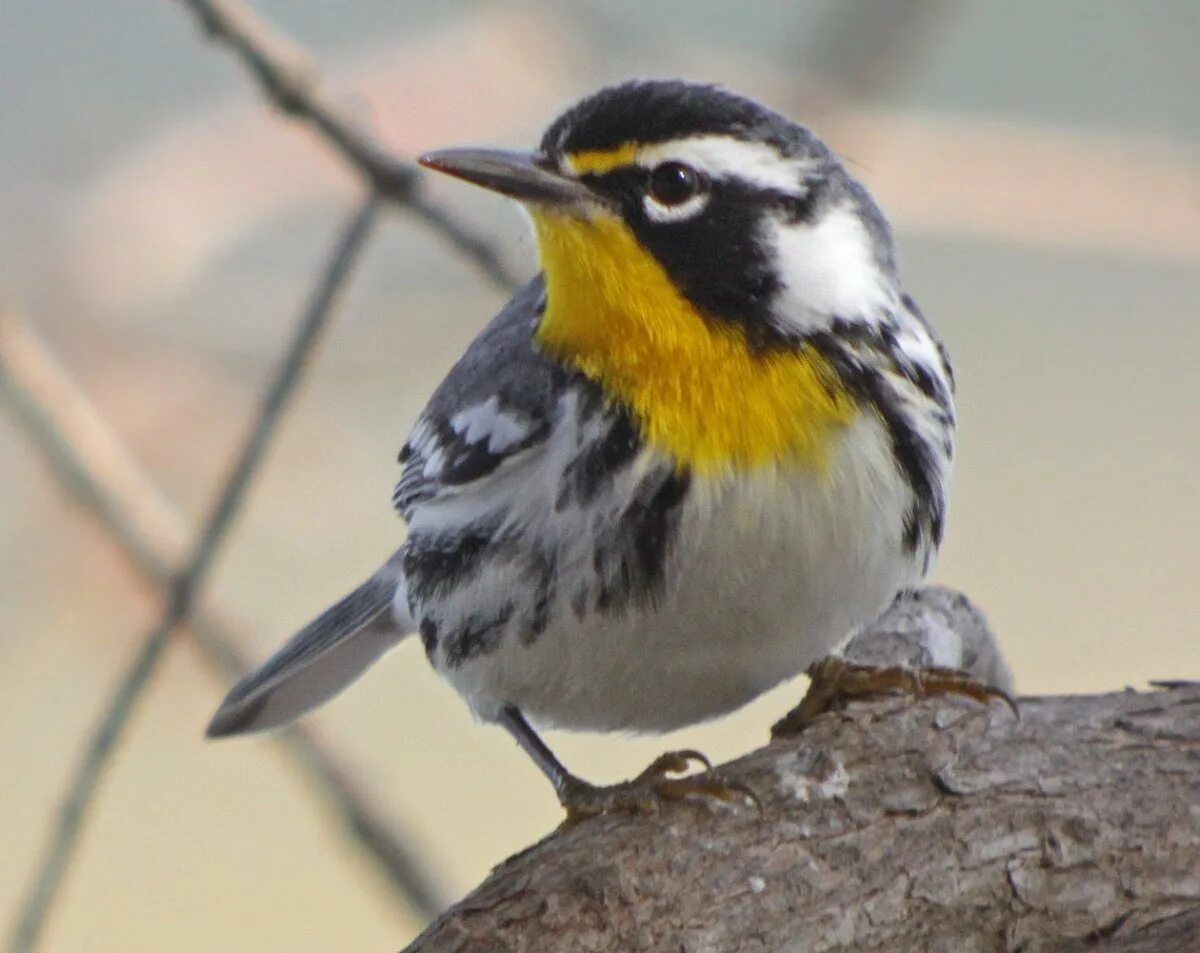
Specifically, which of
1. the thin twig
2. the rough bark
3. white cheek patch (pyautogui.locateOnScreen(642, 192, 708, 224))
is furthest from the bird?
the thin twig

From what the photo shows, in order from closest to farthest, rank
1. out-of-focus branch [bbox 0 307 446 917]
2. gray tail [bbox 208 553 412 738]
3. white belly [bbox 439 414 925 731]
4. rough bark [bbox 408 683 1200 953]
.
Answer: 1. rough bark [bbox 408 683 1200 953]
2. white belly [bbox 439 414 925 731]
3. out-of-focus branch [bbox 0 307 446 917]
4. gray tail [bbox 208 553 412 738]

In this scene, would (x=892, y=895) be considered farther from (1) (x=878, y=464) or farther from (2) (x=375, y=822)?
(2) (x=375, y=822)

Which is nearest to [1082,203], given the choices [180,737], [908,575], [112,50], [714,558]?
[908,575]

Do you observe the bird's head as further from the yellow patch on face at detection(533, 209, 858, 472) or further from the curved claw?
the curved claw

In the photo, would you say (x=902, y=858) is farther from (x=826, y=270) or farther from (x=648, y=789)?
(x=826, y=270)

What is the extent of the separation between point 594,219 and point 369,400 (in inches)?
78.3

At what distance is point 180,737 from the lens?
6.79 metres

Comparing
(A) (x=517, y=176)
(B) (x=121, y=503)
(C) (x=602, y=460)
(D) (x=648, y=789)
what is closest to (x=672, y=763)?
A: (D) (x=648, y=789)

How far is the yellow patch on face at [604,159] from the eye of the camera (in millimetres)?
2920

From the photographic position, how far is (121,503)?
3.76m

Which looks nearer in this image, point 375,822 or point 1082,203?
point 375,822

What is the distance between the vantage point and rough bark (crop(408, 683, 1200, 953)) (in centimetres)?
271

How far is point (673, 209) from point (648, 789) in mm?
914

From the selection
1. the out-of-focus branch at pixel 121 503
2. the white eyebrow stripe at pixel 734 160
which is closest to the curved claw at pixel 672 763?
the out-of-focus branch at pixel 121 503
